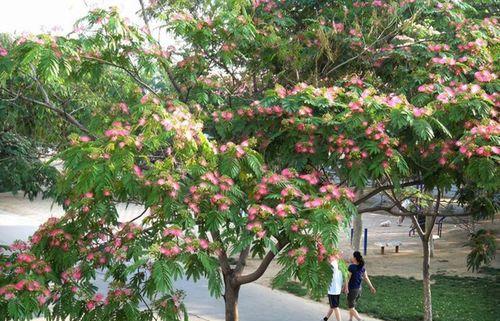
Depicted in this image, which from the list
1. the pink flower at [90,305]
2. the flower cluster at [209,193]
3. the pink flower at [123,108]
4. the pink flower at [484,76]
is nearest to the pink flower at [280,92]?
the flower cluster at [209,193]

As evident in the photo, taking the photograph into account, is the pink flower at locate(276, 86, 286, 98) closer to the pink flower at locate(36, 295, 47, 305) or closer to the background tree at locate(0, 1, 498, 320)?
the background tree at locate(0, 1, 498, 320)

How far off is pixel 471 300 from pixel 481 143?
7377mm

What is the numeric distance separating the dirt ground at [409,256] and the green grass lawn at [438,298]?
80 cm

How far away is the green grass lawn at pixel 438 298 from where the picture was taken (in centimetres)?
1082

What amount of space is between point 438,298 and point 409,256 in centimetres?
478

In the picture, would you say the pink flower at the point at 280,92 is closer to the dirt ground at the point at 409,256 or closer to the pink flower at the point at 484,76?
the pink flower at the point at 484,76

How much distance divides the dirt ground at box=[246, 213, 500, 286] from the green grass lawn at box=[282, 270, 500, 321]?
2.64 ft

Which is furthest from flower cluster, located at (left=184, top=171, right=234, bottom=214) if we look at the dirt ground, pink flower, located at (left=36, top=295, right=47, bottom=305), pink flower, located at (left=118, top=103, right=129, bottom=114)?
the dirt ground

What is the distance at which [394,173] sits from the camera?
5.96m

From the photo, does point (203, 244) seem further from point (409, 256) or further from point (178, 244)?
point (409, 256)

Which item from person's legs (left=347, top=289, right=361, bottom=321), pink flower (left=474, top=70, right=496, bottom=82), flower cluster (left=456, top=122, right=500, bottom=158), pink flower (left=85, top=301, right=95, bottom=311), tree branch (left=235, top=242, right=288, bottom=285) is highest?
pink flower (left=474, top=70, right=496, bottom=82)

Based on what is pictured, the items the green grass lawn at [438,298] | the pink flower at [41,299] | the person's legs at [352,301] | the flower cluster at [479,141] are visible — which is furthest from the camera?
the green grass lawn at [438,298]

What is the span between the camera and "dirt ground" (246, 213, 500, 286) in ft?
48.7

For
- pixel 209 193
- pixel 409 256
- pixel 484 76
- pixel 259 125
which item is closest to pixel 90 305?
pixel 209 193
